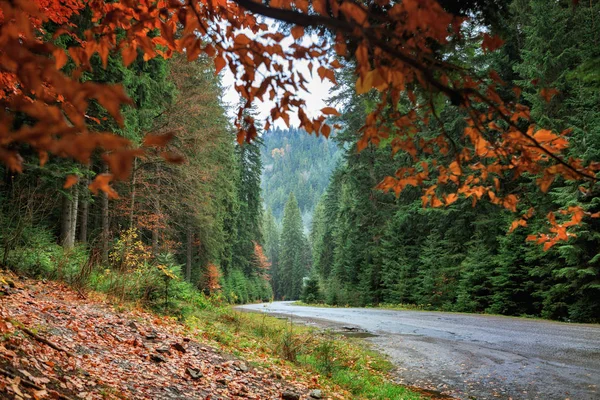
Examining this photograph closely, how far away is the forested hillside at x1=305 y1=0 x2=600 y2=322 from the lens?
1187cm

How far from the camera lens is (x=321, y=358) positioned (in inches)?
282

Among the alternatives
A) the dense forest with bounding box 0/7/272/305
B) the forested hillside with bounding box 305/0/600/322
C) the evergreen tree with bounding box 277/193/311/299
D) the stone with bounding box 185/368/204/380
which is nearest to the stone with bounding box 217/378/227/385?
the stone with bounding box 185/368/204/380

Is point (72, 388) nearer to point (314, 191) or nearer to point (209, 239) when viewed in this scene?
point (209, 239)

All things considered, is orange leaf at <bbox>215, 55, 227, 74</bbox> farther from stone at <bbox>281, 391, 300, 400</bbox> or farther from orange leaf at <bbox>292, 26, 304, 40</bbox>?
stone at <bbox>281, 391, 300, 400</bbox>

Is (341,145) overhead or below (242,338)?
overhead

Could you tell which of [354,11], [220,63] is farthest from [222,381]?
[354,11]

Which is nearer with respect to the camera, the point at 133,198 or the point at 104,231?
the point at 104,231

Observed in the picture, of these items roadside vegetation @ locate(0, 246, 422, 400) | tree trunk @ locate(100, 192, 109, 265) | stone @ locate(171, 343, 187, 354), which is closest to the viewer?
stone @ locate(171, 343, 187, 354)

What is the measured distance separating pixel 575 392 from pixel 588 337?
160 inches

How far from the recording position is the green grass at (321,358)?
590 centimetres

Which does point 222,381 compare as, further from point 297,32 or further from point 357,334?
point 357,334

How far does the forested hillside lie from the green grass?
120 inches

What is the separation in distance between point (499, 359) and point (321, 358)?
3318 mm

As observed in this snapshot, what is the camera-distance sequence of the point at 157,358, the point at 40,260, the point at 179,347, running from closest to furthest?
1. the point at 157,358
2. the point at 179,347
3. the point at 40,260
